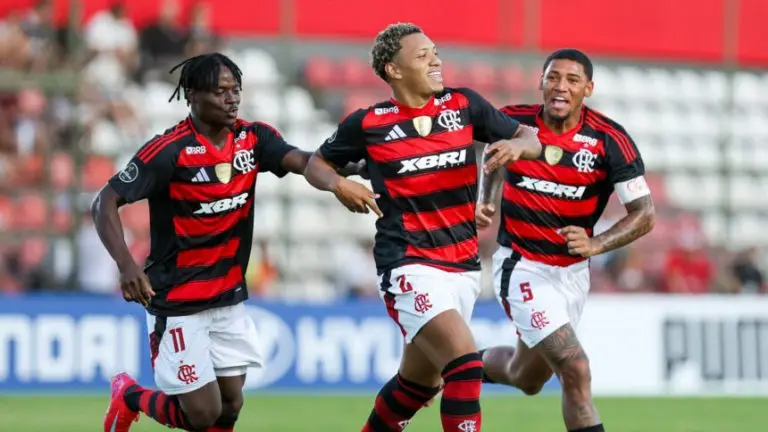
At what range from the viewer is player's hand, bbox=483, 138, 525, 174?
7465 mm

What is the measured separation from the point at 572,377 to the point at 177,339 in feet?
7.57

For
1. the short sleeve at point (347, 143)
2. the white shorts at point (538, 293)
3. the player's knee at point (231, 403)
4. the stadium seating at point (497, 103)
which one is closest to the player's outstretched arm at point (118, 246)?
the player's knee at point (231, 403)

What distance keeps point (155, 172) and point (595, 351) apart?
9064 millimetres

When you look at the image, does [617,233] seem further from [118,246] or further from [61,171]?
[61,171]

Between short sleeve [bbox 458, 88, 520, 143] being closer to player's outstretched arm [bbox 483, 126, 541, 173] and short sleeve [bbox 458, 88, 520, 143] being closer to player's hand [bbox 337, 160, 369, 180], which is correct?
player's outstretched arm [bbox 483, 126, 541, 173]

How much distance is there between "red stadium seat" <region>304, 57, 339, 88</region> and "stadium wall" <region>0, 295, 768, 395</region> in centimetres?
554

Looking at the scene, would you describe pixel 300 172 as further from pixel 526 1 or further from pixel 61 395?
pixel 526 1

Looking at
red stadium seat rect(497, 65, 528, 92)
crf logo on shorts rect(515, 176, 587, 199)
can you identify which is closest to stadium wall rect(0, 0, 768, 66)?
red stadium seat rect(497, 65, 528, 92)

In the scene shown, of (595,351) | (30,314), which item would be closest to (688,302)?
(595,351)

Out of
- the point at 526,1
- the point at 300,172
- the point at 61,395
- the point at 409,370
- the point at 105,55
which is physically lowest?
the point at 61,395

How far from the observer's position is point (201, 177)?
7.93 m

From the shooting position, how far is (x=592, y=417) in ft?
25.8

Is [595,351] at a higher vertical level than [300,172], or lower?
lower

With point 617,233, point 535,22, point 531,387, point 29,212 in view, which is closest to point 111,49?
point 29,212
